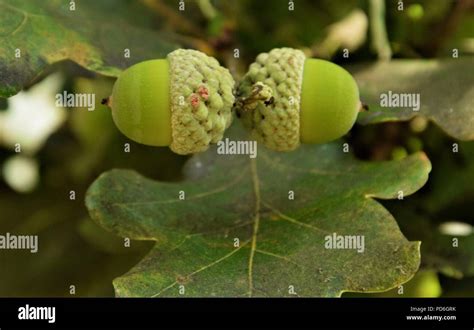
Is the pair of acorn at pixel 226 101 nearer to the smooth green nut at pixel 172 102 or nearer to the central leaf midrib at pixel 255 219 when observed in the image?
the smooth green nut at pixel 172 102

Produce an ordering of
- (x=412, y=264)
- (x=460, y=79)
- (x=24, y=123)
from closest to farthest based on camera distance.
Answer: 1. (x=412, y=264)
2. (x=460, y=79)
3. (x=24, y=123)

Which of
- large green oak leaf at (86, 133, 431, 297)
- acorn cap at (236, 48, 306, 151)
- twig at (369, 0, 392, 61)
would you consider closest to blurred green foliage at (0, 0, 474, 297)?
twig at (369, 0, 392, 61)

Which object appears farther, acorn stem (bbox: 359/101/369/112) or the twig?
the twig

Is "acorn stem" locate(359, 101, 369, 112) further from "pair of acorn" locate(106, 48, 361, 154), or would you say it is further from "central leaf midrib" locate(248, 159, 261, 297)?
"central leaf midrib" locate(248, 159, 261, 297)

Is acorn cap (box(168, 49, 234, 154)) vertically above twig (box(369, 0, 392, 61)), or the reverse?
twig (box(369, 0, 392, 61))

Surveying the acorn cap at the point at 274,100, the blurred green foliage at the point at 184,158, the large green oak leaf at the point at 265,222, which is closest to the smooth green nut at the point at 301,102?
the acorn cap at the point at 274,100
